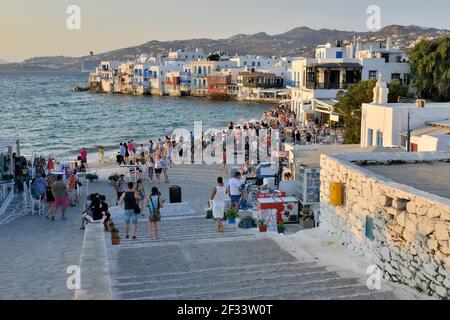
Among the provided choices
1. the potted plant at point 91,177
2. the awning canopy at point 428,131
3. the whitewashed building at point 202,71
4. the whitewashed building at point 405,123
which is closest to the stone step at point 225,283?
the whitewashed building at point 405,123

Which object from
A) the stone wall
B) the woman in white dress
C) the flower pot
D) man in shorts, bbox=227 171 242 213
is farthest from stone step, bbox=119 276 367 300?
man in shorts, bbox=227 171 242 213

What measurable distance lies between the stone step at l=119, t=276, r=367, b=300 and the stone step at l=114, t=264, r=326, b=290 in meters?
0.31

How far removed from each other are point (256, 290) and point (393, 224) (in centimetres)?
170

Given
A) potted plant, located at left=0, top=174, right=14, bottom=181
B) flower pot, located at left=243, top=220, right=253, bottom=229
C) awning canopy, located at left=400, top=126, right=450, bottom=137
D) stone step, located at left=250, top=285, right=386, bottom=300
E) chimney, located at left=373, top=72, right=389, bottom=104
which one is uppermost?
chimney, located at left=373, top=72, right=389, bottom=104

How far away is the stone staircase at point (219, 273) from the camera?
6102 mm

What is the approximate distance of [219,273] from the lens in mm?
7129

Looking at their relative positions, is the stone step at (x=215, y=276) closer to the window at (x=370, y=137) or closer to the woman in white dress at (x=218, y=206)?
the woman in white dress at (x=218, y=206)

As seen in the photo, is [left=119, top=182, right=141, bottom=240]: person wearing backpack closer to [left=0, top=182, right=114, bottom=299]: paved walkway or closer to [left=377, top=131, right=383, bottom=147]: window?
[left=0, top=182, right=114, bottom=299]: paved walkway

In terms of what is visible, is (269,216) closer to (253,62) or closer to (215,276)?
(215,276)

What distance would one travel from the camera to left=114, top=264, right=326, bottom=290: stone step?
674 centimetres

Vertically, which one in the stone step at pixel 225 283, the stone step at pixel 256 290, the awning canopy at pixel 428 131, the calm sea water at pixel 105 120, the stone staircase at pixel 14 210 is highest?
the awning canopy at pixel 428 131

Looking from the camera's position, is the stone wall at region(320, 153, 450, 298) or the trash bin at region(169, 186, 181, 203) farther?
the trash bin at region(169, 186, 181, 203)

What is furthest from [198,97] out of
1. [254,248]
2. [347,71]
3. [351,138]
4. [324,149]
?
[254,248]

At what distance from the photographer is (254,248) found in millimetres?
8680
